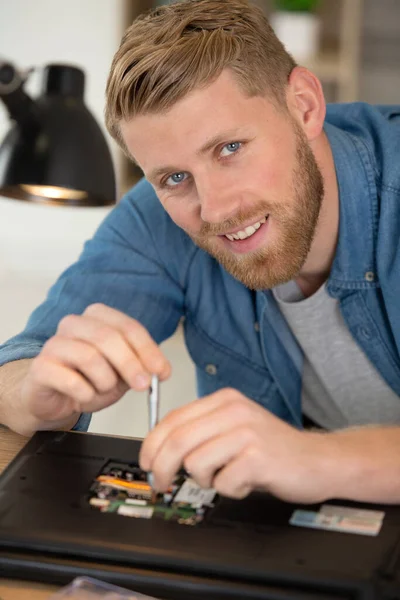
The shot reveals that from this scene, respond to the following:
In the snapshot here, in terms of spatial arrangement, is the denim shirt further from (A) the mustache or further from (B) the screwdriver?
(B) the screwdriver

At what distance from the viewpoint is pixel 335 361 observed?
1.45 metres

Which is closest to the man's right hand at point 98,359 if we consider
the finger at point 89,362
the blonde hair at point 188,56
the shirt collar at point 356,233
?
the finger at point 89,362

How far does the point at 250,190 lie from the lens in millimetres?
1220

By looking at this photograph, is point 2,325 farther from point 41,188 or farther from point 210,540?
point 210,540

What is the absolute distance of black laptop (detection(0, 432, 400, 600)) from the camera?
0.69 meters

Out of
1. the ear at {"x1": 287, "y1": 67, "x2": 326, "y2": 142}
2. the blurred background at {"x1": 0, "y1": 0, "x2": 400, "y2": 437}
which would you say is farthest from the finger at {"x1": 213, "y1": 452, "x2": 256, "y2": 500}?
the blurred background at {"x1": 0, "y1": 0, "x2": 400, "y2": 437}

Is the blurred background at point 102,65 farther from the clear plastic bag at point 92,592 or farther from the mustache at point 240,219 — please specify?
the clear plastic bag at point 92,592

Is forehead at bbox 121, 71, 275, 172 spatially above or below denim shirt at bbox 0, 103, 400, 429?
above

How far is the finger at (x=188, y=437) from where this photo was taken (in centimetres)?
82

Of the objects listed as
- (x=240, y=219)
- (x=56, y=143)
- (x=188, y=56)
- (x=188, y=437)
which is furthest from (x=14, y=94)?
(x=188, y=437)

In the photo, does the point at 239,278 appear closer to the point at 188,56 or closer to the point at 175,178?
the point at 175,178

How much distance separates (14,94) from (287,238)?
1.40 ft

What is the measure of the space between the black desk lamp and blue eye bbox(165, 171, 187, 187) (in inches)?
3.5

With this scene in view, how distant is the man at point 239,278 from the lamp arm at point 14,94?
0.40 feet
